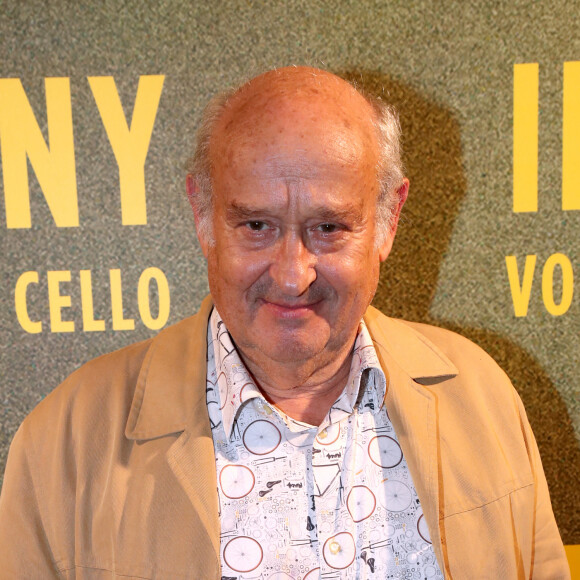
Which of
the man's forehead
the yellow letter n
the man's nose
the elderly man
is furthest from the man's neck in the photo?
the yellow letter n

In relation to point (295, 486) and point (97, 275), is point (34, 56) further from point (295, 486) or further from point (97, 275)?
point (295, 486)

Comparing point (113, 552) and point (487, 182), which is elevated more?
point (487, 182)

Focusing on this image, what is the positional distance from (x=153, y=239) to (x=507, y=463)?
2.84 ft

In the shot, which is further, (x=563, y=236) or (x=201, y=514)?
(x=563, y=236)

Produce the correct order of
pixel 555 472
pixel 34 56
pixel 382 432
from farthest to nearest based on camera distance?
1. pixel 555 472
2. pixel 34 56
3. pixel 382 432

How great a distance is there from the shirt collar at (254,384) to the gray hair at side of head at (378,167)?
15cm

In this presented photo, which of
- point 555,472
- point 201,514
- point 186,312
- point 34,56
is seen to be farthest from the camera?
point 555,472

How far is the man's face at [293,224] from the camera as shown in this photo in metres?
0.79

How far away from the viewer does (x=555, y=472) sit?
60.2 inches

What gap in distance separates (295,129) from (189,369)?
1.24ft

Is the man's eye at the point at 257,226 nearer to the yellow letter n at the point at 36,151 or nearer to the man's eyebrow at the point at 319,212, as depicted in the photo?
the man's eyebrow at the point at 319,212

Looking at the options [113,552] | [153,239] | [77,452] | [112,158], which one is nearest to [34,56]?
[112,158]

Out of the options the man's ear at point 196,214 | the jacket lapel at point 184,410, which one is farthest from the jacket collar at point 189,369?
the man's ear at point 196,214

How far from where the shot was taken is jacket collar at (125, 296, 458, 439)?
0.86 metres
